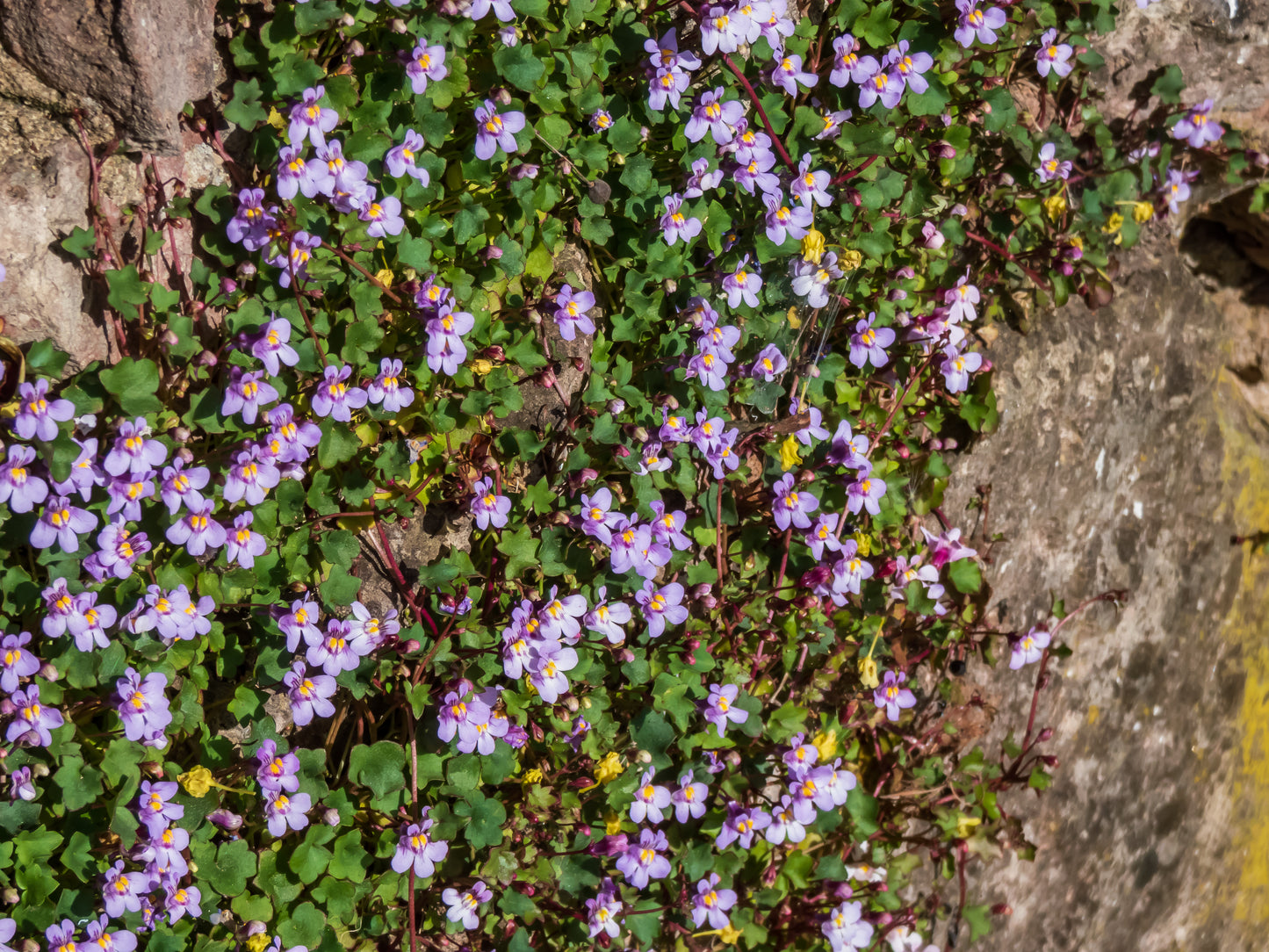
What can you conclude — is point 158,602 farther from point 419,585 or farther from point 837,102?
point 837,102

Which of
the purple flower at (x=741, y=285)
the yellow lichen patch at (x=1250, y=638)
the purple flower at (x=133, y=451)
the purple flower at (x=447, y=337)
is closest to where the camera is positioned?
the purple flower at (x=133, y=451)

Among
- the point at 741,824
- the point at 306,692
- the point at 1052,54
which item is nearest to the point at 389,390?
the point at 306,692

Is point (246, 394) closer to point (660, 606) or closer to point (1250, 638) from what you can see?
point (660, 606)

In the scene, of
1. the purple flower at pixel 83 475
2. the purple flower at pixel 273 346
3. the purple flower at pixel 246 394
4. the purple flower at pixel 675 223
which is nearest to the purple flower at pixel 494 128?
the purple flower at pixel 675 223

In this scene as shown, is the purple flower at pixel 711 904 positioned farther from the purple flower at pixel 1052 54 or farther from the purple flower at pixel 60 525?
the purple flower at pixel 1052 54

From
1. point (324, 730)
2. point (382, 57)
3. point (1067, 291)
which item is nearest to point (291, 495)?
point (324, 730)

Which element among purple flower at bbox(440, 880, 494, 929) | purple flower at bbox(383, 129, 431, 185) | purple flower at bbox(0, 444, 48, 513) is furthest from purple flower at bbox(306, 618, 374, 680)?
purple flower at bbox(383, 129, 431, 185)

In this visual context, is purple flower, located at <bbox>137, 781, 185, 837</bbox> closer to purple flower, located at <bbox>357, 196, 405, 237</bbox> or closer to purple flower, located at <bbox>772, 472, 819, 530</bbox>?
purple flower, located at <bbox>357, 196, 405, 237</bbox>
